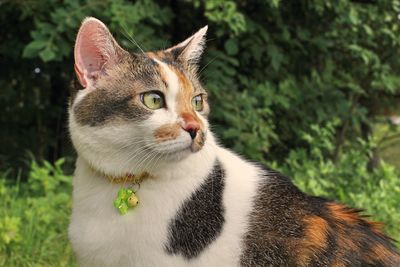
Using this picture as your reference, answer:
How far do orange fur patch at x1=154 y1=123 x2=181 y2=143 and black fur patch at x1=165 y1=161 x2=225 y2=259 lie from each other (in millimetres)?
273

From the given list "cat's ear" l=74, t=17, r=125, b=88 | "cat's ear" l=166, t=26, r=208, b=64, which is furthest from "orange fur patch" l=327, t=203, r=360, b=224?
Answer: "cat's ear" l=74, t=17, r=125, b=88

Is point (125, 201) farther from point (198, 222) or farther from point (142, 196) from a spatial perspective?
point (198, 222)

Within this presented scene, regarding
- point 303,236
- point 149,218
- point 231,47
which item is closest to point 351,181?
point 231,47

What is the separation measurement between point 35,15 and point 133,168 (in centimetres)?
282

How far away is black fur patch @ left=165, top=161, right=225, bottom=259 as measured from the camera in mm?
→ 2189

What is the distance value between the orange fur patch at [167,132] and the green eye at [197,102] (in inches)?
11.8

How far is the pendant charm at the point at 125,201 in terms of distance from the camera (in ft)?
7.18

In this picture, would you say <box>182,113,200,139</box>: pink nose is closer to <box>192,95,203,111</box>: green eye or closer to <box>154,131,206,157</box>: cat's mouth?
<box>154,131,206,157</box>: cat's mouth

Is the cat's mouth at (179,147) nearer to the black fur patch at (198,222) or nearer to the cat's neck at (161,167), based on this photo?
the cat's neck at (161,167)

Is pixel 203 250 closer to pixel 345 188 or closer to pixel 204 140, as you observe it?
pixel 204 140

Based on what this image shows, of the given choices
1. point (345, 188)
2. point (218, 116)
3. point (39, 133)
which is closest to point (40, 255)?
point (218, 116)

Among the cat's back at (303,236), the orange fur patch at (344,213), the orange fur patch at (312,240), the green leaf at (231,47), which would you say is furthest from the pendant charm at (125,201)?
the green leaf at (231,47)

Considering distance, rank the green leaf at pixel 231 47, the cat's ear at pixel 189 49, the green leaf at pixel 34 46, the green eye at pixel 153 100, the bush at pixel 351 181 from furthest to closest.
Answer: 1. the green leaf at pixel 231 47
2. the green leaf at pixel 34 46
3. the bush at pixel 351 181
4. the cat's ear at pixel 189 49
5. the green eye at pixel 153 100

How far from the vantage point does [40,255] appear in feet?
11.1
